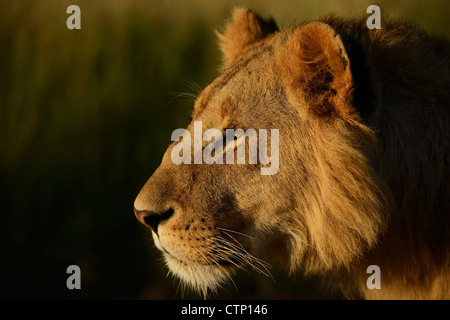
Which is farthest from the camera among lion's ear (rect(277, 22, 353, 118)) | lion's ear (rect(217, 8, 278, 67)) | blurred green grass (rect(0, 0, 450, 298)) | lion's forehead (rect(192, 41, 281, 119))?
blurred green grass (rect(0, 0, 450, 298))

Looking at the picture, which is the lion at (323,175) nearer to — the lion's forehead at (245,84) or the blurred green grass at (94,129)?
the lion's forehead at (245,84)

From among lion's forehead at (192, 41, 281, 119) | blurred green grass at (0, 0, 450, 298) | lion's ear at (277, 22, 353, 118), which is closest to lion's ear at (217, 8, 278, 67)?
lion's forehead at (192, 41, 281, 119)

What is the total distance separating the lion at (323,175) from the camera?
2.70 metres

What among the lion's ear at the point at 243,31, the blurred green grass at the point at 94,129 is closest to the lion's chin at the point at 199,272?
the lion's ear at the point at 243,31

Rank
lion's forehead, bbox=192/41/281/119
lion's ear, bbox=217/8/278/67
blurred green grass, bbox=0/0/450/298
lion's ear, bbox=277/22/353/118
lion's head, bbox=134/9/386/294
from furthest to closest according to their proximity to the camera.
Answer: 1. blurred green grass, bbox=0/0/450/298
2. lion's ear, bbox=217/8/278/67
3. lion's forehead, bbox=192/41/281/119
4. lion's head, bbox=134/9/386/294
5. lion's ear, bbox=277/22/353/118

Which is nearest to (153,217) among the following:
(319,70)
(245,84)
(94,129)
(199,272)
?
(199,272)

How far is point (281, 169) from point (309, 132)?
0.72 ft

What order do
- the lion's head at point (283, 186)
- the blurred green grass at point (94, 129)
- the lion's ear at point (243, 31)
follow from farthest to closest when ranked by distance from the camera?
1. the blurred green grass at point (94, 129)
2. the lion's ear at point (243, 31)
3. the lion's head at point (283, 186)

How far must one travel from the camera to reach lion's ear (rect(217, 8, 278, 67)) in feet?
11.8

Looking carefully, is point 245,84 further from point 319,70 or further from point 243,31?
point 243,31

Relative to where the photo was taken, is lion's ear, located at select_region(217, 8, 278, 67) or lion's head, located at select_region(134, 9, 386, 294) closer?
lion's head, located at select_region(134, 9, 386, 294)

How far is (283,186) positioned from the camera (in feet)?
9.14

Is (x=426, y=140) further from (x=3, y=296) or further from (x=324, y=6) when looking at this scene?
(x=3, y=296)

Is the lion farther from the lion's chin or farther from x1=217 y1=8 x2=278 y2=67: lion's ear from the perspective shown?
x1=217 y1=8 x2=278 y2=67: lion's ear
